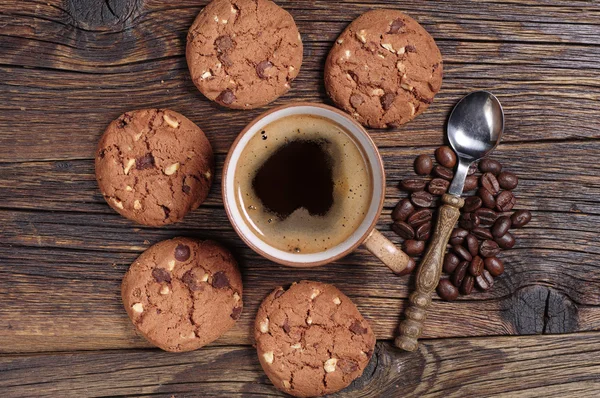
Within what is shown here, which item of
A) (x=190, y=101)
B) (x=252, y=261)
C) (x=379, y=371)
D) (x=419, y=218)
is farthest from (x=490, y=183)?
(x=190, y=101)

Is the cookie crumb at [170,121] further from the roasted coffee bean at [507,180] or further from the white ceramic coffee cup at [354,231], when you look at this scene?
the roasted coffee bean at [507,180]

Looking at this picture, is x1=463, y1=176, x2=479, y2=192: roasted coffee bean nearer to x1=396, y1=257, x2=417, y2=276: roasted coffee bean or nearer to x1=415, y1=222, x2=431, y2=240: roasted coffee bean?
x1=415, y1=222, x2=431, y2=240: roasted coffee bean

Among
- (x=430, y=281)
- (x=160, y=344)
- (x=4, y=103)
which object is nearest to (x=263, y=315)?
(x=160, y=344)

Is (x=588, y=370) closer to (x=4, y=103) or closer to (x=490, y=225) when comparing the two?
(x=490, y=225)

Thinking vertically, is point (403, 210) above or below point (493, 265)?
above

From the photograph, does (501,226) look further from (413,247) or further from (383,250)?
(383,250)

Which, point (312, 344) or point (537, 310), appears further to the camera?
point (537, 310)

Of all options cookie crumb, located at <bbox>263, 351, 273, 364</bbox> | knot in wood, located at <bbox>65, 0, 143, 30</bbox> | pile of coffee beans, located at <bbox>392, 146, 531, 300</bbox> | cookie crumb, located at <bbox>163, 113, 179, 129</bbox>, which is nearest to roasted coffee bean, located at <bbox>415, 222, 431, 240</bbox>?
pile of coffee beans, located at <bbox>392, 146, 531, 300</bbox>
